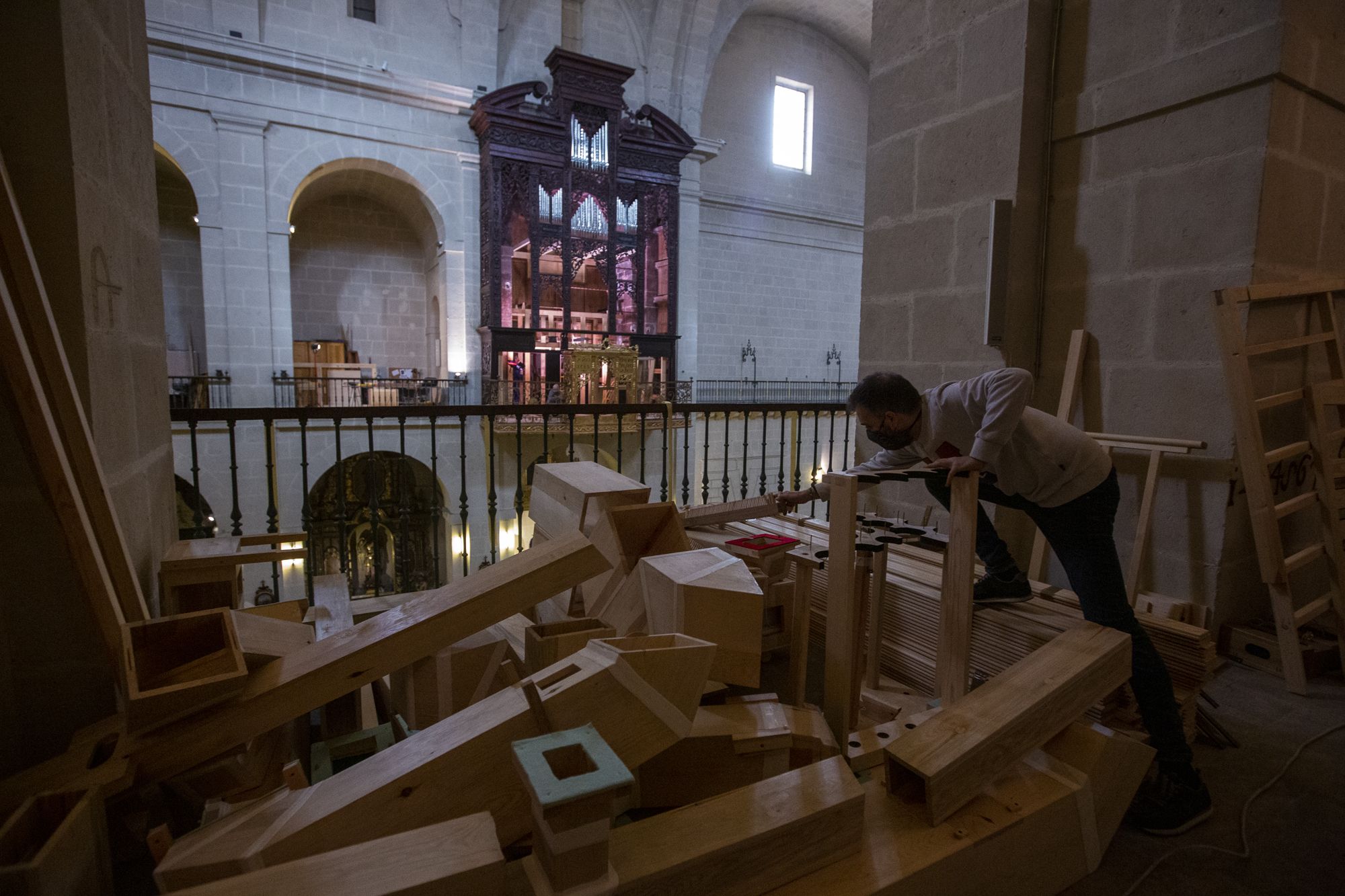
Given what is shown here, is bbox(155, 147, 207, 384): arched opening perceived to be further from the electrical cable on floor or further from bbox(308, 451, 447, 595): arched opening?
the electrical cable on floor

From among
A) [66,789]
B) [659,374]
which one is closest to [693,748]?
[66,789]

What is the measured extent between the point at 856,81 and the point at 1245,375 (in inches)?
730

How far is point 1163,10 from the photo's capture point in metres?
2.94

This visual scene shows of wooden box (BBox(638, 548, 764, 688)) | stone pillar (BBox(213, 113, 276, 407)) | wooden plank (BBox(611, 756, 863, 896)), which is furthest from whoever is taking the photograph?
stone pillar (BBox(213, 113, 276, 407))

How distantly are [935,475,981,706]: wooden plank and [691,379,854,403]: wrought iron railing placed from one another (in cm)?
1326

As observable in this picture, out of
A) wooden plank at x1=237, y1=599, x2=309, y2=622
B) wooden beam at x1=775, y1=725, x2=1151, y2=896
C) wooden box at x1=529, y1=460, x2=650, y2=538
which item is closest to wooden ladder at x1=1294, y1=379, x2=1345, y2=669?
wooden beam at x1=775, y1=725, x2=1151, y2=896

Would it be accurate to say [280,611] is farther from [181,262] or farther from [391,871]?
[181,262]

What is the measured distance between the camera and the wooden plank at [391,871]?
100 centimetres

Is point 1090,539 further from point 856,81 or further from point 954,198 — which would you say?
point 856,81

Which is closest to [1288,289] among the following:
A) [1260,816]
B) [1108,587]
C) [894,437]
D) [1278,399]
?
[1278,399]

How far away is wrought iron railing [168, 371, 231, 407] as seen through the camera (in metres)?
10.5

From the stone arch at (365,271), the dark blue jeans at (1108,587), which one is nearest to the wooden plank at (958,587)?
the dark blue jeans at (1108,587)

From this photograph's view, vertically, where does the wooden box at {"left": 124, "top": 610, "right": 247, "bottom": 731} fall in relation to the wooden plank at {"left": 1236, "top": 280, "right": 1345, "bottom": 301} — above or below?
below

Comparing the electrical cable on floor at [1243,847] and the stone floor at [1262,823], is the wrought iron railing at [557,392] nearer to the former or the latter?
the stone floor at [1262,823]
